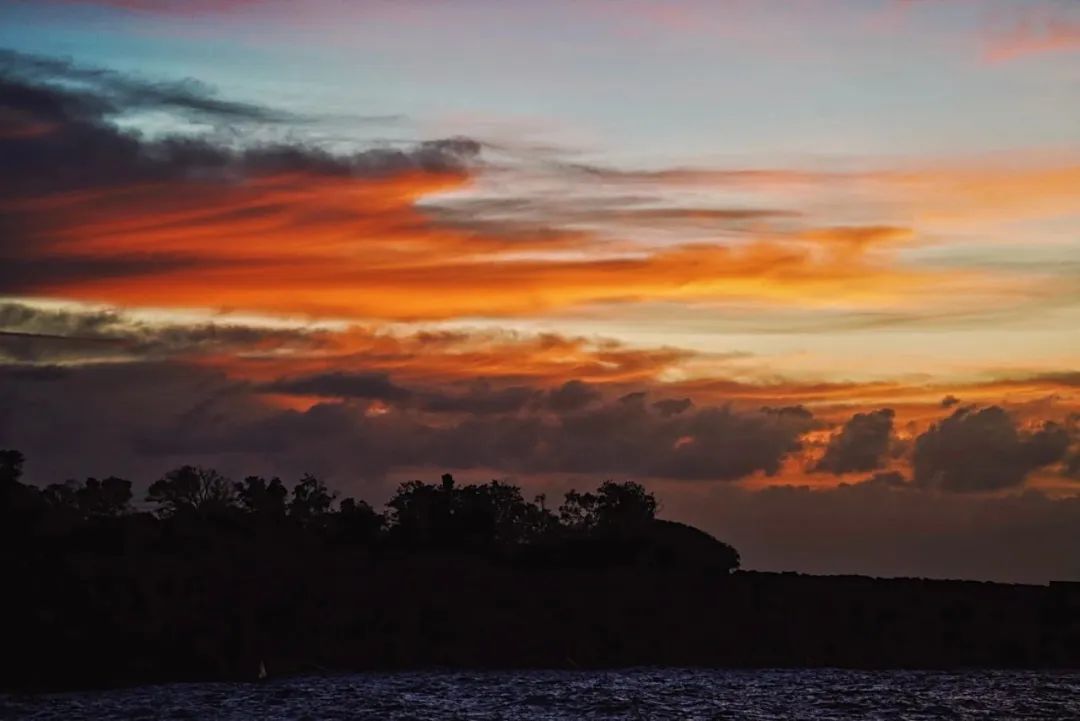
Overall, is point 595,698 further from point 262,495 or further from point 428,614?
point 262,495

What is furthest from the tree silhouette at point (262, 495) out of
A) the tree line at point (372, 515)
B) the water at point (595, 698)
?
the water at point (595, 698)

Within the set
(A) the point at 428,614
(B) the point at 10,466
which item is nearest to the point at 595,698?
(A) the point at 428,614

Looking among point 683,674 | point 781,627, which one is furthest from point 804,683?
point 781,627

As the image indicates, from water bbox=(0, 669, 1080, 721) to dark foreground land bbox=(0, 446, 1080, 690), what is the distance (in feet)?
19.6

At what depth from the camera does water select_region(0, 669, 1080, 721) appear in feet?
222

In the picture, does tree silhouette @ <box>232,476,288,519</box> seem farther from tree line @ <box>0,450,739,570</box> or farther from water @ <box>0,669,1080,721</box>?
water @ <box>0,669,1080,721</box>

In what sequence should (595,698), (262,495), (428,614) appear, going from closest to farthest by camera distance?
(595,698), (428,614), (262,495)

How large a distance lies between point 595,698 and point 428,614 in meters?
24.4

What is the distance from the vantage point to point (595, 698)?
74.5 meters

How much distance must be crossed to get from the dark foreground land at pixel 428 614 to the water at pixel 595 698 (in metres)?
5.97

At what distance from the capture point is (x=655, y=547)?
131375 millimetres

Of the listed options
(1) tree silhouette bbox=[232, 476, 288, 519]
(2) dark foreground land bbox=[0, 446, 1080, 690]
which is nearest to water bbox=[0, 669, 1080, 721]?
(2) dark foreground land bbox=[0, 446, 1080, 690]

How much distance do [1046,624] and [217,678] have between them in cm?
5654

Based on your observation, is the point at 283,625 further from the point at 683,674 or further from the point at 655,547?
the point at 655,547
